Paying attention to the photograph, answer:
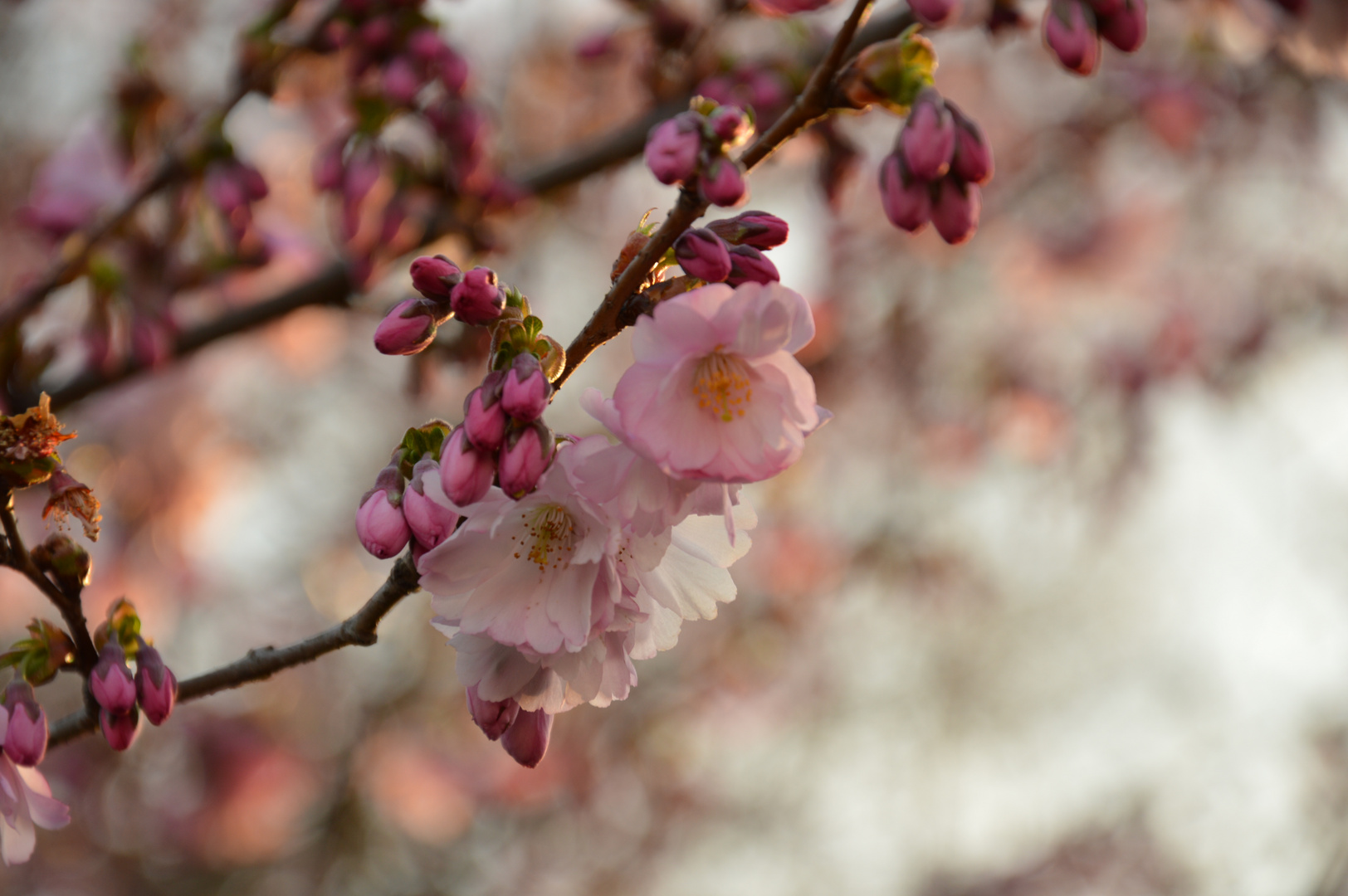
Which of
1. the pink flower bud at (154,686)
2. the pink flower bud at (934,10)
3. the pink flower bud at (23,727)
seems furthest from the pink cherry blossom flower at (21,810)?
the pink flower bud at (934,10)

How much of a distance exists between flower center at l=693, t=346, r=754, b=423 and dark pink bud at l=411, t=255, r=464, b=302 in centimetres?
26

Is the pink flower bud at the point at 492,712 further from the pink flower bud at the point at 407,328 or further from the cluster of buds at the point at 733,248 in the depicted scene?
the cluster of buds at the point at 733,248

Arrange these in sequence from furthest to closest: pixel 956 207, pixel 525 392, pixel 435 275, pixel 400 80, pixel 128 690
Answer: pixel 400 80
pixel 956 207
pixel 128 690
pixel 435 275
pixel 525 392

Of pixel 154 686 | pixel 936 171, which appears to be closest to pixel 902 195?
pixel 936 171

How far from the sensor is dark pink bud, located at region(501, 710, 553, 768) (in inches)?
42.2

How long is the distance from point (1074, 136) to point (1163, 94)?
646 mm

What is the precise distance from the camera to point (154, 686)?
1091mm

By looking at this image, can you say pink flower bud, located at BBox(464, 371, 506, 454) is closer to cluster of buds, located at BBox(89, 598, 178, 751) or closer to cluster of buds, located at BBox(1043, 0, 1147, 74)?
cluster of buds, located at BBox(89, 598, 178, 751)

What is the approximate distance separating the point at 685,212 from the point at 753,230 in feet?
0.27

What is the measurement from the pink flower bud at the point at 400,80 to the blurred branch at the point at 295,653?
1.27 meters

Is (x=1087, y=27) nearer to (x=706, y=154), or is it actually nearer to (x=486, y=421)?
(x=706, y=154)

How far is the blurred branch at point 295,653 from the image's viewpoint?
1.01 metres

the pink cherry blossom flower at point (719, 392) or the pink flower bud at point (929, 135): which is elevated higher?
the pink flower bud at point (929, 135)

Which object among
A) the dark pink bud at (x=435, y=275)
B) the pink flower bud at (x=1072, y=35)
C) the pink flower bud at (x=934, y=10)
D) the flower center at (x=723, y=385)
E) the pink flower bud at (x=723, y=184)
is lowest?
the flower center at (x=723, y=385)
